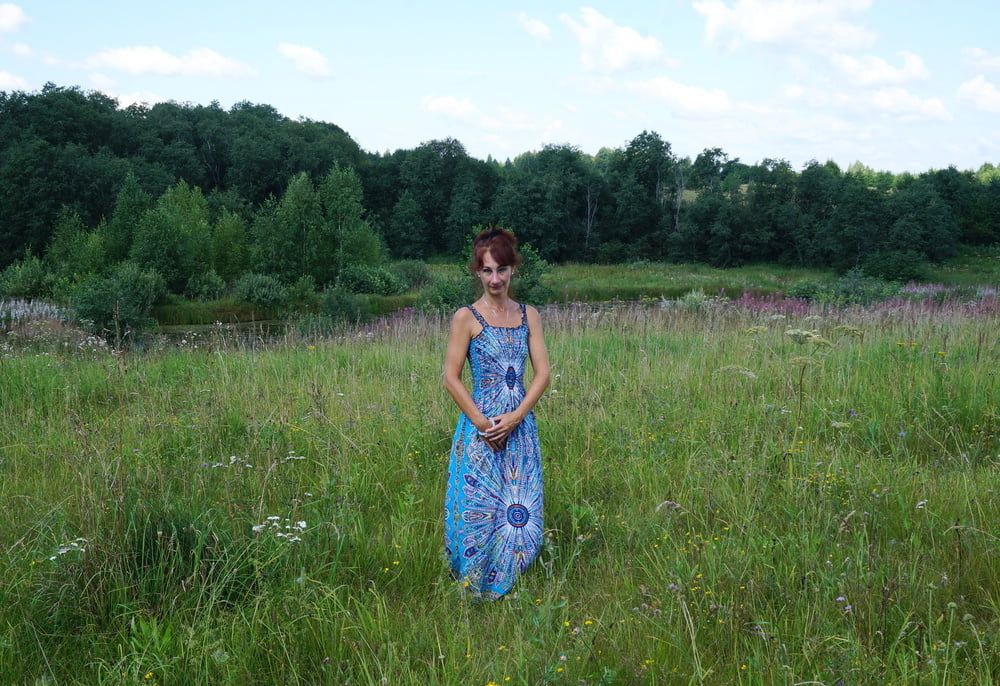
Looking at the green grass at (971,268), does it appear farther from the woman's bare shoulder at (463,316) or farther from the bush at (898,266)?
the woman's bare shoulder at (463,316)

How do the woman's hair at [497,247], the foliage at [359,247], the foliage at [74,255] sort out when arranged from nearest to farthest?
the woman's hair at [497,247] → the foliage at [74,255] → the foliage at [359,247]

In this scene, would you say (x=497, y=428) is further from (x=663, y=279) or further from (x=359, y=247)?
(x=663, y=279)

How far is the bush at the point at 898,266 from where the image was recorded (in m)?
39.7

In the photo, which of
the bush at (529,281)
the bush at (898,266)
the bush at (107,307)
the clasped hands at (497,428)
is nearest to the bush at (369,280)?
the bush at (529,281)

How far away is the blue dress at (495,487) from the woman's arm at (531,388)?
51 millimetres

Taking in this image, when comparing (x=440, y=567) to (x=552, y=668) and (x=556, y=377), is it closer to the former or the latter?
(x=552, y=668)

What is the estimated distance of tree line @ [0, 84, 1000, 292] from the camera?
3058 centimetres

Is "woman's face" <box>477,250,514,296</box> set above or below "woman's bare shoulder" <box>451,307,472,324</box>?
above


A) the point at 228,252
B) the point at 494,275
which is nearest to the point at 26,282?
the point at 228,252

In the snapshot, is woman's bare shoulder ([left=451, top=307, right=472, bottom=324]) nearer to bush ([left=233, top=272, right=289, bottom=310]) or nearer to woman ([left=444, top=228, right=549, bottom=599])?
woman ([left=444, top=228, right=549, bottom=599])

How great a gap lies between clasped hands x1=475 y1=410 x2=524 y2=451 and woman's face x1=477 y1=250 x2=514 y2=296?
0.58m

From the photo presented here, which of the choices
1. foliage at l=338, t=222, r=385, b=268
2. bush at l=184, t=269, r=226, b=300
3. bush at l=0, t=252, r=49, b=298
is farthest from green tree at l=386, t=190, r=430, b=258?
bush at l=0, t=252, r=49, b=298

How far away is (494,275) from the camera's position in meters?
3.55

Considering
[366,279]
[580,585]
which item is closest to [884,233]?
[366,279]
